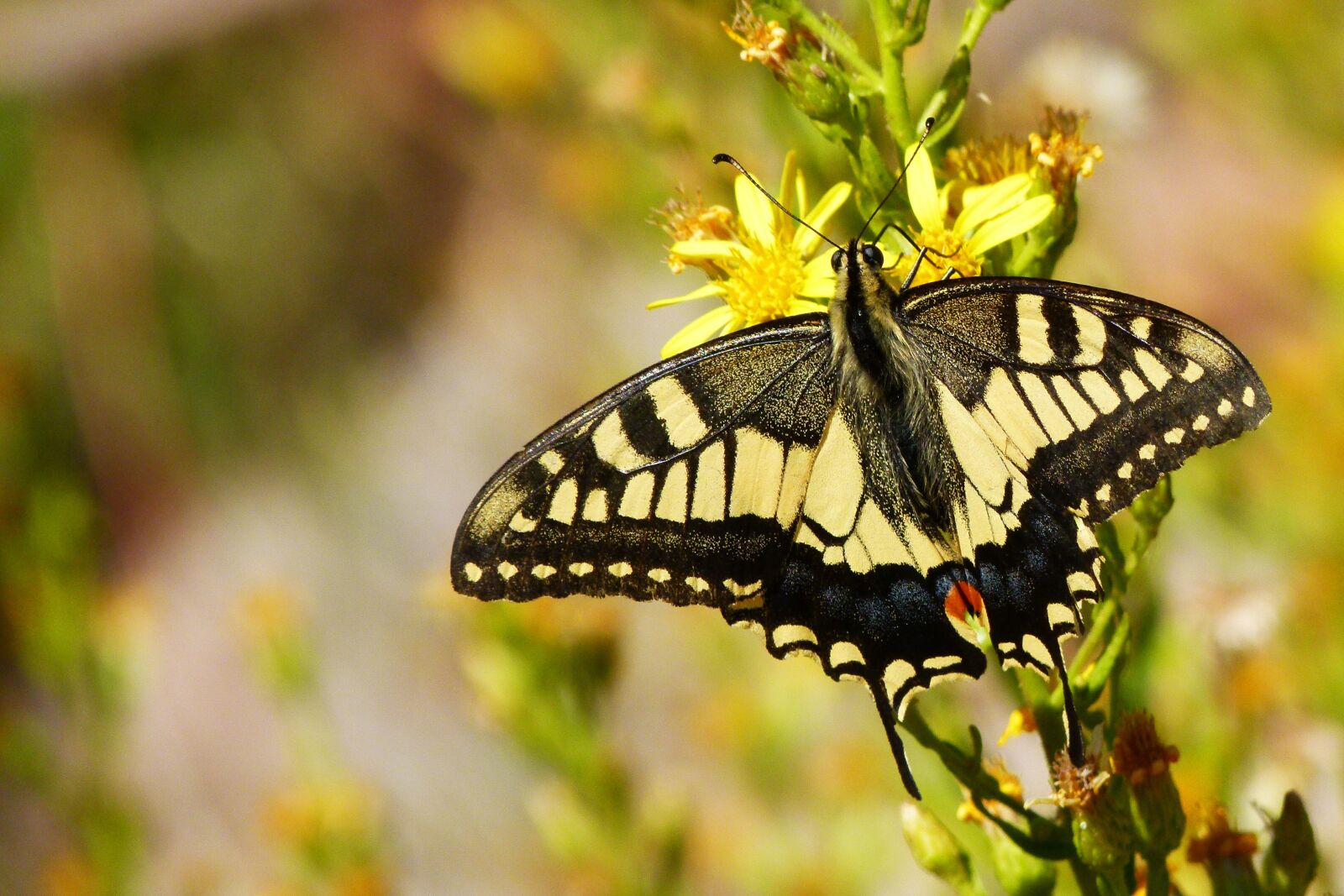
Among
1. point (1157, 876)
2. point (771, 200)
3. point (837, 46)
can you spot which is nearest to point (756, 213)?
point (771, 200)

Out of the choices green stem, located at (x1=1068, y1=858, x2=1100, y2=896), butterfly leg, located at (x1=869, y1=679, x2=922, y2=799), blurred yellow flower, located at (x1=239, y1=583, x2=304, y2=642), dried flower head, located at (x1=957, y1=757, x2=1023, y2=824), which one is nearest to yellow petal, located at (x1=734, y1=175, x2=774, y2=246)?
butterfly leg, located at (x1=869, y1=679, x2=922, y2=799)

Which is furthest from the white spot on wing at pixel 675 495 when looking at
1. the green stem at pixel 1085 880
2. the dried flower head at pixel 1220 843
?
the dried flower head at pixel 1220 843

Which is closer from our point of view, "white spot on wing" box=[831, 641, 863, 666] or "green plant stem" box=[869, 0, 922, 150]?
"green plant stem" box=[869, 0, 922, 150]

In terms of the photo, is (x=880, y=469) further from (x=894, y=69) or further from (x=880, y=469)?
(x=894, y=69)

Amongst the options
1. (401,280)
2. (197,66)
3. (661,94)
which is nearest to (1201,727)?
(661,94)

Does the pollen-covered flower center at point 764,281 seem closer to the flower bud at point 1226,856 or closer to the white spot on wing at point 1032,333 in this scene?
the white spot on wing at point 1032,333

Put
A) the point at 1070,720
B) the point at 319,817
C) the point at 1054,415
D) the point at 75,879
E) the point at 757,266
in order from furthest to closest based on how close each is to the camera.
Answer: the point at 75,879, the point at 319,817, the point at 757,266, the point at 1054,415, the point at 1070,720

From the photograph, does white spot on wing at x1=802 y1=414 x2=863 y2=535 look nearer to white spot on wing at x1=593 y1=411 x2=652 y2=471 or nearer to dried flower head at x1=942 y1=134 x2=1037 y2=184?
white spot on wing at x1=593 y1=411 x2=652 y2=471
